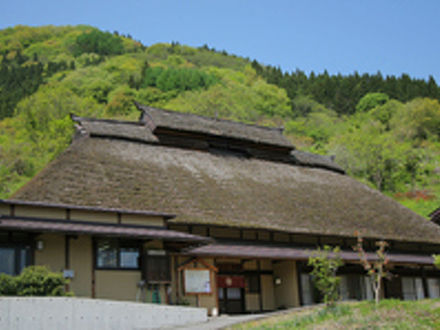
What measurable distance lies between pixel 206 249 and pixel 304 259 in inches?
166

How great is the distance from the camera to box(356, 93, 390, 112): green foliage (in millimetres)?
88463

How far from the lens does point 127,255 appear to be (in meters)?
16.7

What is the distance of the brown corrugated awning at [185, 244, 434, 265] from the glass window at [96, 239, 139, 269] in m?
1.87

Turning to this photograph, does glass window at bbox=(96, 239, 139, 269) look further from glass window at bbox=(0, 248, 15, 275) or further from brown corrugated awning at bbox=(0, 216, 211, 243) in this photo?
glass window at bbox=(0, 248, 15, 275)

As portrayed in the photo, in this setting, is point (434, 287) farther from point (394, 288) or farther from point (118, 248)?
point (118, 248)

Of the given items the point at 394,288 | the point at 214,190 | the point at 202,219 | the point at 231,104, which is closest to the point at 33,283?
the point at 202,219

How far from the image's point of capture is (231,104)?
63438 mm

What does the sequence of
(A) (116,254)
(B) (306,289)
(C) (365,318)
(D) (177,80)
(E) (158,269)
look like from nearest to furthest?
1. (C) (365,318)
2. (A) (116,254)
3. (E) (158,269)
4. (B) (306,289)
5. (D) (177,80)

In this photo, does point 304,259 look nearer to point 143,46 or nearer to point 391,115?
point 391,115

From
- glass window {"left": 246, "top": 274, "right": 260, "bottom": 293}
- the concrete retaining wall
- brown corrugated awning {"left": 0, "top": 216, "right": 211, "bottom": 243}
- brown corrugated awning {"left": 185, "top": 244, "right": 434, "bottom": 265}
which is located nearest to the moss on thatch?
brown corrugated awning {"left": 185, "top": 244, "right": 434, "bottom": 265}

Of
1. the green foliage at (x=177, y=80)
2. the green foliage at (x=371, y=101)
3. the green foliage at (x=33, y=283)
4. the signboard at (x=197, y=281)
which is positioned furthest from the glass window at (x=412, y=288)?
the green foliage at (x=371, y=101)

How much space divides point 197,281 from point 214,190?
4.41 metres

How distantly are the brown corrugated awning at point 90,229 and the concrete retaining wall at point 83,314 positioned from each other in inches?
106

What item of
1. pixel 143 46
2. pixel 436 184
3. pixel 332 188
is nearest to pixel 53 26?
pixel 143 46
